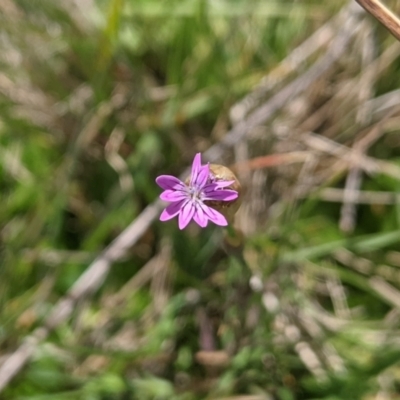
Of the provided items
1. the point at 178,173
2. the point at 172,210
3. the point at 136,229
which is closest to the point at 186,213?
the point at 172,210

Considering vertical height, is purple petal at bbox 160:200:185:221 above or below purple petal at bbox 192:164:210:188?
below

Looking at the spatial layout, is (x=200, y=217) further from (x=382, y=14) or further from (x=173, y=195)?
(x=382, y=14)

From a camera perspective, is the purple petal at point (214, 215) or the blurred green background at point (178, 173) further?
the blurred green background at point (178, 173)

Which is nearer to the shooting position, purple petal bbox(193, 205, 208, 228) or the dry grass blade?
purple petal bbox(193, 205, 208, 228)

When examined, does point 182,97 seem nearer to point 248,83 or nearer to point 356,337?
point 248,83

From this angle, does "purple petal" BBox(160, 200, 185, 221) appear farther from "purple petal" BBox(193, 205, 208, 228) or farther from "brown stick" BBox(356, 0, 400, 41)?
"brown stick" BBox(356, 0, 400, 41)

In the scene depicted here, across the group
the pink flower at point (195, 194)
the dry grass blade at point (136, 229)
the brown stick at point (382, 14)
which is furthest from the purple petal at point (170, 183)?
the dry grass blade at point (136, 229)

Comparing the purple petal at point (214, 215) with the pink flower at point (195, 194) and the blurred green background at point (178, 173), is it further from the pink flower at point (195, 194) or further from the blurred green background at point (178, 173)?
the blurred green background at point (178, 173)

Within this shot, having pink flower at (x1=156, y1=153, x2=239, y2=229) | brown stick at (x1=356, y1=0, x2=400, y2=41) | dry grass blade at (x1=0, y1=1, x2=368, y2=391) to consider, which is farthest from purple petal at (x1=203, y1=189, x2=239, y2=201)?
dry grass blade at (x1=0, y1=1, x2=368, y2=391)

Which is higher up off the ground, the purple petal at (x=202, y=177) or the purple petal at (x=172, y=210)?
the purple petal at (x=202, y=177)
